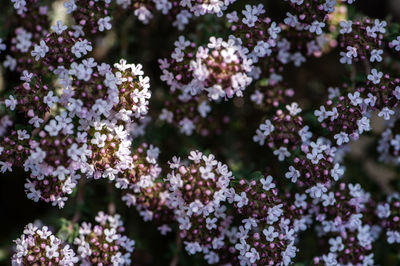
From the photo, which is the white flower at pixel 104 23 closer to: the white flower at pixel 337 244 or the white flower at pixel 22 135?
the white flower at pixel 22 135

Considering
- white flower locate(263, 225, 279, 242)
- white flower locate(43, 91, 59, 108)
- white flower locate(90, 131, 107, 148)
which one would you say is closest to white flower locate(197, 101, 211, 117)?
white flower locate(90, 131, 107, 148)

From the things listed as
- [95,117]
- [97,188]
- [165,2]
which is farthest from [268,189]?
[97,188]

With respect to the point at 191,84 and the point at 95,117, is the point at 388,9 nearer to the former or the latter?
the point at 191,84

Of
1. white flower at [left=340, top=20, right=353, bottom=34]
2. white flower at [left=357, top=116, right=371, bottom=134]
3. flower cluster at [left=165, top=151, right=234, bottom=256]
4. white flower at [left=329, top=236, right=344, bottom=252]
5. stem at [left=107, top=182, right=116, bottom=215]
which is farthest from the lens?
stem at [left=107, top=182, right=116, bottom=215]

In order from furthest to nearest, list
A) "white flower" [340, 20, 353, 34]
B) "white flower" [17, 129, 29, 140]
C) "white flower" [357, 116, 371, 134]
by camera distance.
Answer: "white flower" [340, 20, 353, 34] → "white flower" [357, 116, 371, 134] → "white flower" [17, 129, 29, 140]

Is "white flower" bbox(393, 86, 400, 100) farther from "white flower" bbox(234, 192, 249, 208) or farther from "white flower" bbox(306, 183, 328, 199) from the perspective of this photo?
"white flower" bbox(234, 192, 249, 208)

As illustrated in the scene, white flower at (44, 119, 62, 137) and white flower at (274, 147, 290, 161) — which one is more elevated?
white flower at (274, 147, 290, 161)

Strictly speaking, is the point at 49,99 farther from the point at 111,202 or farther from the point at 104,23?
the point at 111,202

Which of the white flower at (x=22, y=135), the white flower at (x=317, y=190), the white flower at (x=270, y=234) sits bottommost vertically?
the white flower at (x=270, y=234)

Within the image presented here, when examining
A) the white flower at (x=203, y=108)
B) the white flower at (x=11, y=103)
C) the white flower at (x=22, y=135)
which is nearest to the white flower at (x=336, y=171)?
the white flower at (x=203, y=108)

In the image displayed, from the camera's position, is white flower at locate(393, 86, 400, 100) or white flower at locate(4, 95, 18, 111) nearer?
white flower at locate(4, 95, 18, 111)

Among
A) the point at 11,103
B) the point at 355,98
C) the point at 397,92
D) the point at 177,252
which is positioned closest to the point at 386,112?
the point at 397,92
